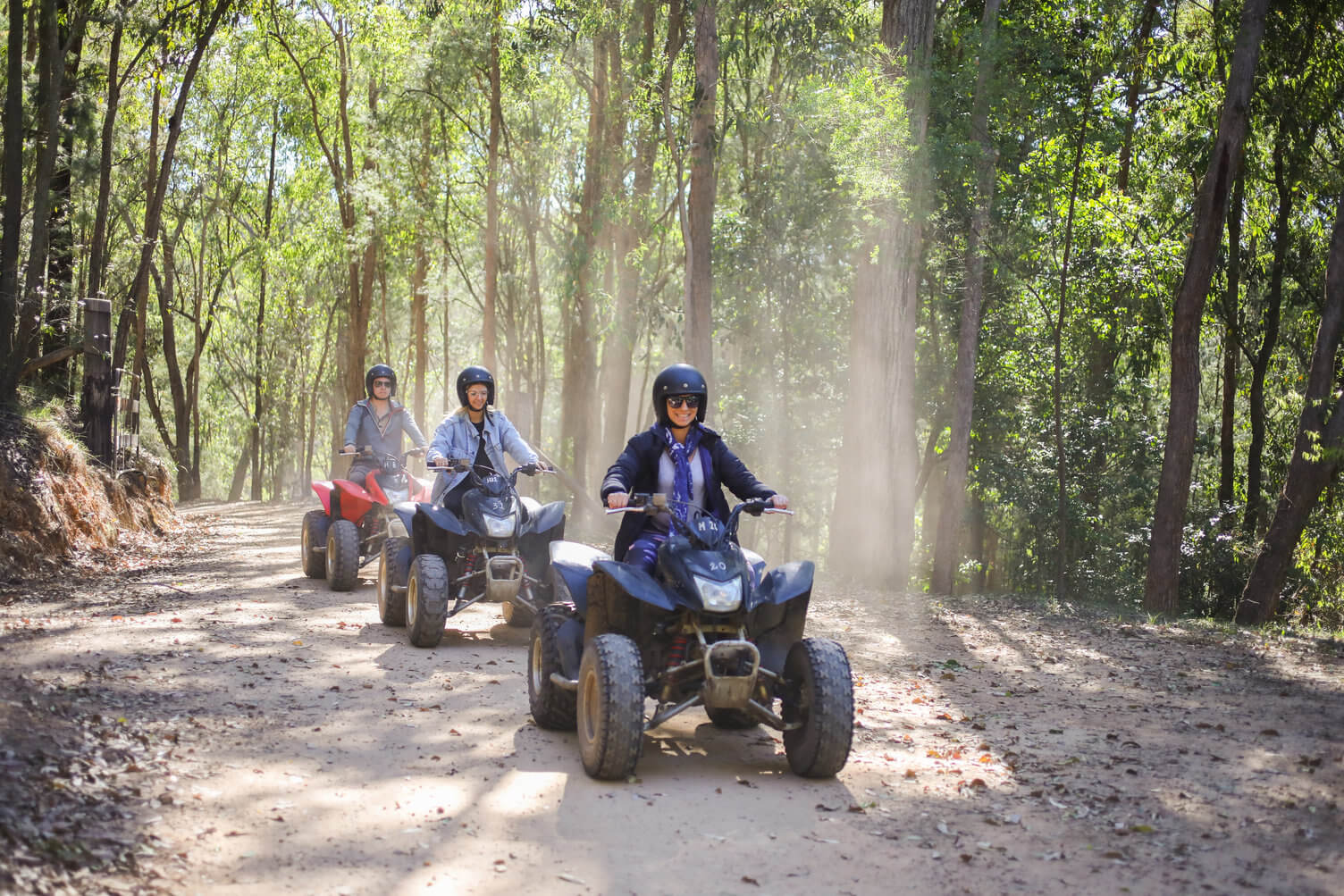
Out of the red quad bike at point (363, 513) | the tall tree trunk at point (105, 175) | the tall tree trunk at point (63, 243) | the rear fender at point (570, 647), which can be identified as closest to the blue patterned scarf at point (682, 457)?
the rear fender at point (570, 647)

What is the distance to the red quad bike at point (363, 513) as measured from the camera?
1155 cm

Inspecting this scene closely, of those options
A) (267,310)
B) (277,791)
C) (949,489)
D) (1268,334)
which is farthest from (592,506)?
(267,310)

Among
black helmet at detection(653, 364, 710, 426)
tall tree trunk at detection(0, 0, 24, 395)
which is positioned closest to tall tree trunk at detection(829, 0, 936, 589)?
black helmet at detection(653, 364, 710, 426)

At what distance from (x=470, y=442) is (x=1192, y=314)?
9.50m

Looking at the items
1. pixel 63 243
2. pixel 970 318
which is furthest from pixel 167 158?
pixel 970 318

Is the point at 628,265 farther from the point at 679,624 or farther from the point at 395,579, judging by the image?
the point at 679,624

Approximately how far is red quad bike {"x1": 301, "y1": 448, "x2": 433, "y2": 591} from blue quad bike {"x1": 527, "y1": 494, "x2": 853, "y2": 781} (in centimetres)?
577

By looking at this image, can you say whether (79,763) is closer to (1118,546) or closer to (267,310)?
(1118,546)

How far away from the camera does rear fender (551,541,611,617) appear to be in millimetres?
6234

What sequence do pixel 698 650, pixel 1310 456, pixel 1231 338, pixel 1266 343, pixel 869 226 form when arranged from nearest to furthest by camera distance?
1. pixel 698 650
2. pixel 1310 456
3. pixel 869 226
4. pixel 1266 343
5. pixel 1231 338

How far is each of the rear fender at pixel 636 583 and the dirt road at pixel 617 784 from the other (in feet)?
2.97

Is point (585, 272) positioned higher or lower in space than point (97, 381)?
higher

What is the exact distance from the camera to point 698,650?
5.66 metres

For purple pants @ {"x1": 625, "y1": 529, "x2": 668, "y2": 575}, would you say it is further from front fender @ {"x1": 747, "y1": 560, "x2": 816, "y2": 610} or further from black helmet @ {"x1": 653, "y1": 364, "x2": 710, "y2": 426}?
black helmet @ {"x1": 653, "y1": 364, "x2": 710, "y2": 426}
